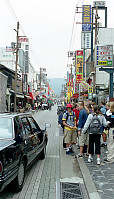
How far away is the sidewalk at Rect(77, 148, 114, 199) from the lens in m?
4.65

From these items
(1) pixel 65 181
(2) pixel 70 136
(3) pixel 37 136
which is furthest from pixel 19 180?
(2) pixel 70 136

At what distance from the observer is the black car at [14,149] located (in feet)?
12.5

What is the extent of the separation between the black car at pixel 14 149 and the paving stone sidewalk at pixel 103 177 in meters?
1.62

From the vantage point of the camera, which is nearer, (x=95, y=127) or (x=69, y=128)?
(x=95, y=127)

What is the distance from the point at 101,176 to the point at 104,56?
42.0 feet

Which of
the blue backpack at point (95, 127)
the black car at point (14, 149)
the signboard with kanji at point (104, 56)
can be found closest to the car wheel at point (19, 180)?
the black car at point (14, 149)

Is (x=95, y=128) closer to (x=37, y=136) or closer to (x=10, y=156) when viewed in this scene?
(x=37, y=136)

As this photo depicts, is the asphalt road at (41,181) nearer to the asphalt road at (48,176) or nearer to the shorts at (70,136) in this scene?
the asphalt road at (48,176)

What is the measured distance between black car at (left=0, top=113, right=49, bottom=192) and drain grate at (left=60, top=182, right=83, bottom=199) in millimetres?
894

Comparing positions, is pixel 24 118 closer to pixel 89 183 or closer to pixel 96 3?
pixel 89 183

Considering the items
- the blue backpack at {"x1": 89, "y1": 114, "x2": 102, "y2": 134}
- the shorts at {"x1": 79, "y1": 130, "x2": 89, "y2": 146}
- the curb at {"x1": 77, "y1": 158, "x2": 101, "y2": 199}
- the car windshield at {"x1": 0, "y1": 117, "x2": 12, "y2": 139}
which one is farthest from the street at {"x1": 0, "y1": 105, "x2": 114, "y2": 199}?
the car windshield at {"x1": 0, "y1": 117, "x2": 12, "y2": 139}

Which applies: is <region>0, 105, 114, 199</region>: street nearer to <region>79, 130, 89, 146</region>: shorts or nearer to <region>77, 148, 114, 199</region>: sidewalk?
<region>77, 148, 114, 199</region>: sidewalk

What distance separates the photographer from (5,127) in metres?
4.95

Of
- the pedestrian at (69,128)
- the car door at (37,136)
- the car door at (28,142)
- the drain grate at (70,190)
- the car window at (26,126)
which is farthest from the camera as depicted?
the pedestrian at (69,128)
